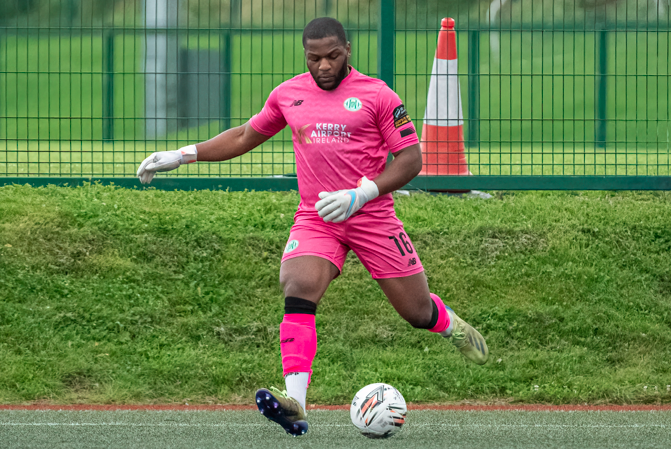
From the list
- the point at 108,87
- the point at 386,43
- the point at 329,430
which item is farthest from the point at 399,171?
the point at 108,87

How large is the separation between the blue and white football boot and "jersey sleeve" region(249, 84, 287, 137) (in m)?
1.59

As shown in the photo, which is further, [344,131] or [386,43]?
[386,43]

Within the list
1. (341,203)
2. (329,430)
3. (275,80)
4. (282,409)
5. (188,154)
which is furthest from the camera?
(275,80)

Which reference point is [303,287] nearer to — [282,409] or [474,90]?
[282,409]

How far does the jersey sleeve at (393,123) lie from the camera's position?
5.38 m

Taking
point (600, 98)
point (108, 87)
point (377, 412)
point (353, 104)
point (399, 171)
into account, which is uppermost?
point (108, 87)

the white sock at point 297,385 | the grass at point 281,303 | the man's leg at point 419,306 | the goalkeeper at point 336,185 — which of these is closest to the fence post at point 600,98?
the grass at point 281,303

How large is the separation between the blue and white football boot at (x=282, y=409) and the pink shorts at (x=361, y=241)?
807 millimetres

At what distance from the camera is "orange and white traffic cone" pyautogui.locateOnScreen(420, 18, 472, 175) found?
9.47m

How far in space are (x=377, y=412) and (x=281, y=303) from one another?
3.12 meters

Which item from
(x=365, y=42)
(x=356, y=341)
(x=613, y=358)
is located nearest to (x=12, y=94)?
(x=365, y=42)

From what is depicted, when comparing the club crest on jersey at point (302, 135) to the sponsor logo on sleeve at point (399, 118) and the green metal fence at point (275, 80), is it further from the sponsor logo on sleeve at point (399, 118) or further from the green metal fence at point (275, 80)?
the green metal fence at point (275, 80)

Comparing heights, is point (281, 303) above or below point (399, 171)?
below

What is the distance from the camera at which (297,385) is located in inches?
201
